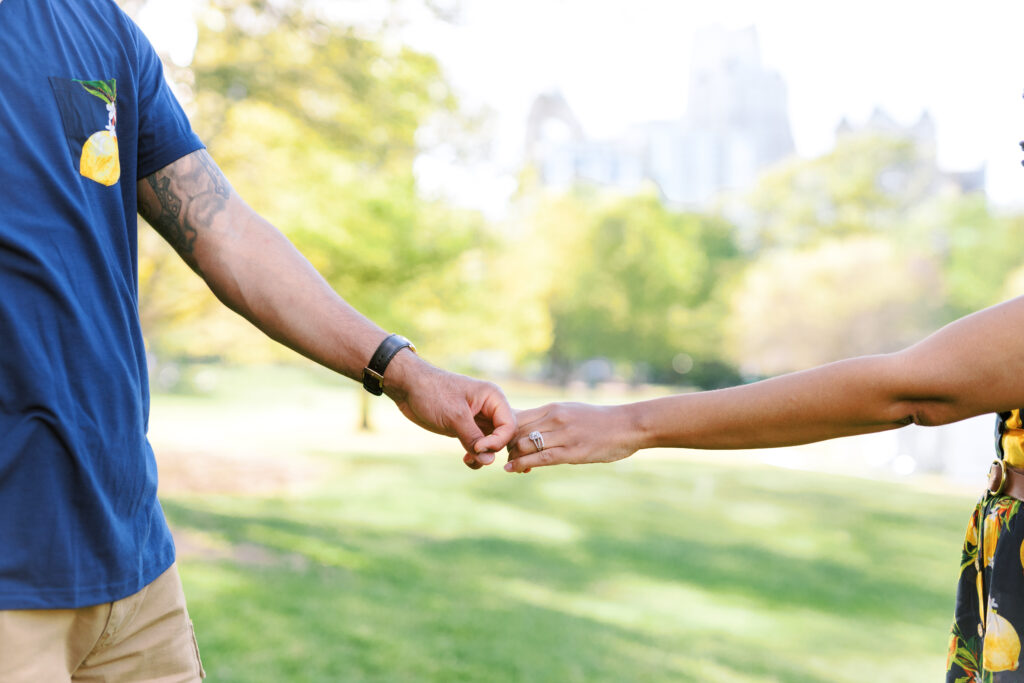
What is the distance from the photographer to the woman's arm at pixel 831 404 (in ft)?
5.58

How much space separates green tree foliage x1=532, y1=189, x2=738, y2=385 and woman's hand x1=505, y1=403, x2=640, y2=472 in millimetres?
48291

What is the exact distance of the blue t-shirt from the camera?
1.62 metres

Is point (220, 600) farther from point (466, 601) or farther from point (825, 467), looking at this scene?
point (825, 467)

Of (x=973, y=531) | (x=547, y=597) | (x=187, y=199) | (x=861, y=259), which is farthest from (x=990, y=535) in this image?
(x=861, y=259)

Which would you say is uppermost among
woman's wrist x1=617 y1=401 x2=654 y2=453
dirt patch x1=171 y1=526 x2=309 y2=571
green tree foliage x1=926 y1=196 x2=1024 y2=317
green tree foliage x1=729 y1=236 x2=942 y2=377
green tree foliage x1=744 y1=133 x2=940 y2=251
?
green tree foliage x1=744 y1=133 x2=940 y2=251

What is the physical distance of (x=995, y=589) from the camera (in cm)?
185

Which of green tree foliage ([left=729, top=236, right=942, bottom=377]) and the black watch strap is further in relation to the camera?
green tree foliage ([left=729, top=236, right=942, bottom=377])

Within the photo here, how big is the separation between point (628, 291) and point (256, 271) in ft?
167

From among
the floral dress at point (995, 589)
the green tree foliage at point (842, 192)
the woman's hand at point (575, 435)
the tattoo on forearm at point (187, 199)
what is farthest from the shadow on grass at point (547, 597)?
the green tree foliage at point (842, 192)

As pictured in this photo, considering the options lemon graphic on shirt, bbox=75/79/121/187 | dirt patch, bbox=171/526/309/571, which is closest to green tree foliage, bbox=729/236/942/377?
dirt patch, bbox=171/526/309/571

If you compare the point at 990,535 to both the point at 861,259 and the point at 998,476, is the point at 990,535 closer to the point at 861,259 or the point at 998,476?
the point at 998,476

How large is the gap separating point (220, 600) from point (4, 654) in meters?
5.49

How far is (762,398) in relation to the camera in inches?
81.7

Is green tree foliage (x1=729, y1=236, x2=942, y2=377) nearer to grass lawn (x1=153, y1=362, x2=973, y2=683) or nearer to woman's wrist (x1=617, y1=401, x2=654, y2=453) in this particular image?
grass lawn (x1=153, y1=362, x2=973, y2=683)
